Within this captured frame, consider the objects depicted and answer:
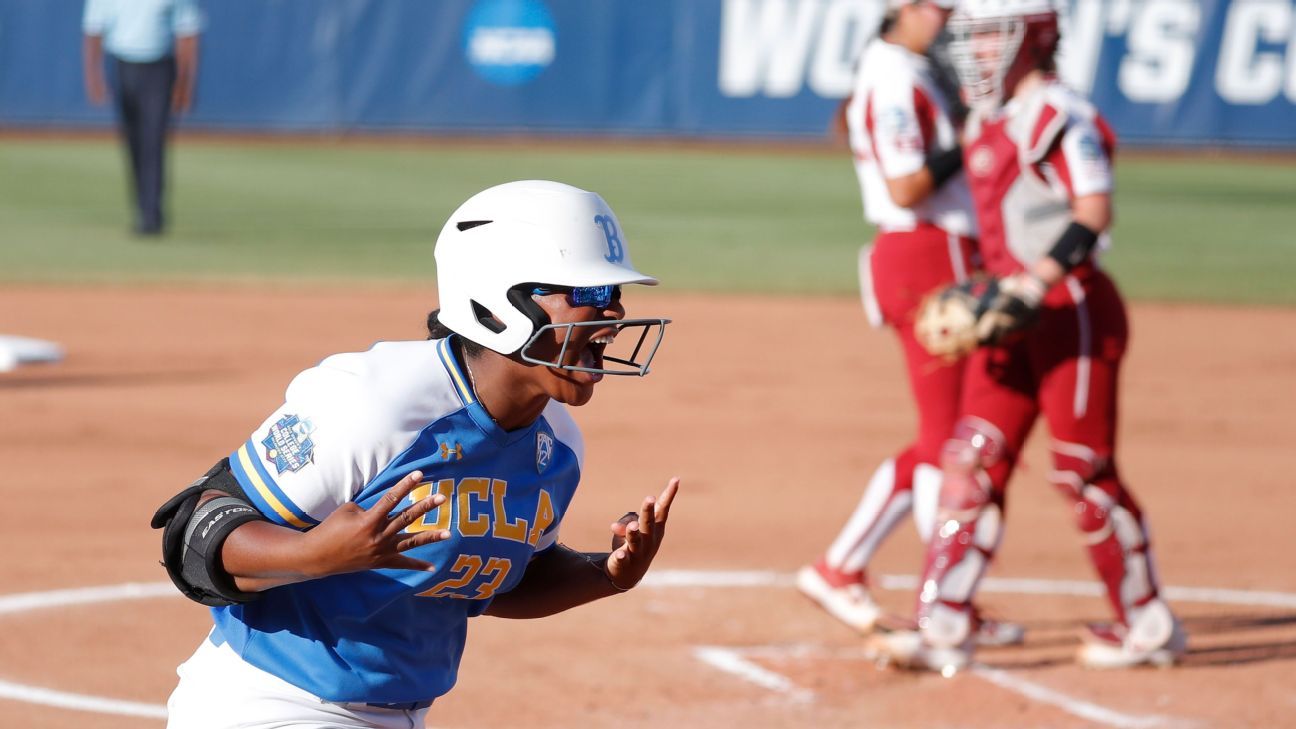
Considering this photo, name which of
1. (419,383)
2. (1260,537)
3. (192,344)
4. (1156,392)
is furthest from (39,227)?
(419,383)

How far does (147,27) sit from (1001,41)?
13.5 m

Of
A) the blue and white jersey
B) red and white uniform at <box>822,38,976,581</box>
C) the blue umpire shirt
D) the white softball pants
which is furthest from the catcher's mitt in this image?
the blue umpire shirt

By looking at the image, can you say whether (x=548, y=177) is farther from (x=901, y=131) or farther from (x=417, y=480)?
(x=417, y=480)

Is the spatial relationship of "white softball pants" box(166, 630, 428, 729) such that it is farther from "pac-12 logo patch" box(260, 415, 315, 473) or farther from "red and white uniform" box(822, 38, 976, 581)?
"red and white uniform" box(822, 38, 976, 581)

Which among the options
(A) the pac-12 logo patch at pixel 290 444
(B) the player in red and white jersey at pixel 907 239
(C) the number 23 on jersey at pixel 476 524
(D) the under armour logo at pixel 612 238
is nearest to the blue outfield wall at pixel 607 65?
(B) the player in red and white jersey at pixel 907 239

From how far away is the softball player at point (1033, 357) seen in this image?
6.28 metres

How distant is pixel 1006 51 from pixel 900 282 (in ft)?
3.39

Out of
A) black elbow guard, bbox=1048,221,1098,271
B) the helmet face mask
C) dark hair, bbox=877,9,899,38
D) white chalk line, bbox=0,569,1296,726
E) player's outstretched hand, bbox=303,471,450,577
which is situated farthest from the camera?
dark hair, bbox=877,9,899,38

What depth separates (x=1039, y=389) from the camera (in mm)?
6496

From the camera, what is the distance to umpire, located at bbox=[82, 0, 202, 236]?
1809cm

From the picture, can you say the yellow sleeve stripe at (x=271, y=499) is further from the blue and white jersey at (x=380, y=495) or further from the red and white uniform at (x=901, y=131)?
the red and white uniform at (x=901, y=131)

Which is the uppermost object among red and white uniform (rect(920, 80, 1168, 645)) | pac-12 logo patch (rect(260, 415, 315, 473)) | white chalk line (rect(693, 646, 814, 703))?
pac-12 logo patch (rect(260, 415, 315, 473))

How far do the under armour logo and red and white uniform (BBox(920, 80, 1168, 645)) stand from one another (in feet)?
9.47

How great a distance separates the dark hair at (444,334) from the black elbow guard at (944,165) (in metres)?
3.22
